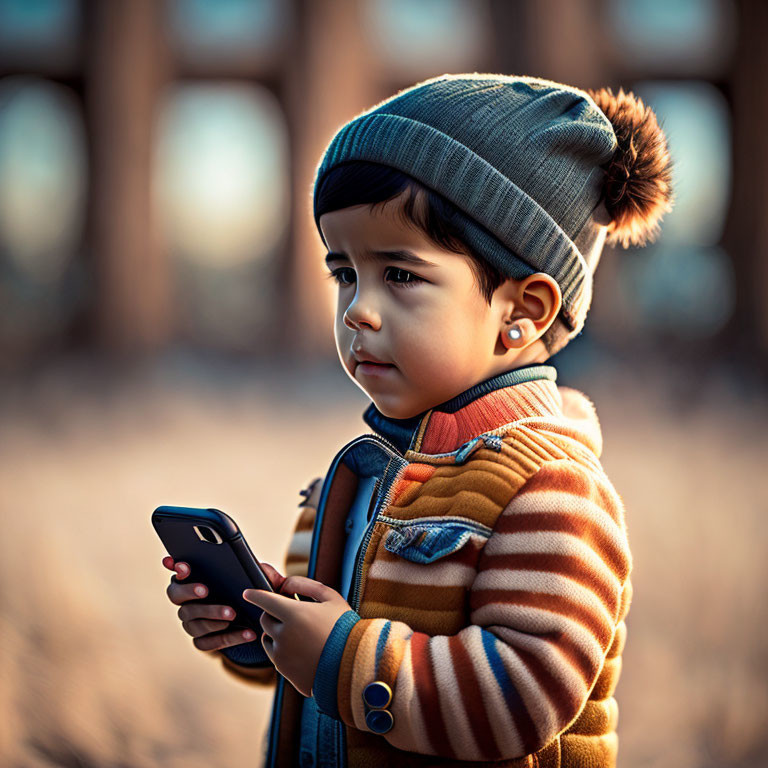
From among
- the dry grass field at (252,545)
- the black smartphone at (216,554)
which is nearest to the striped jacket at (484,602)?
the black smartphone at (216,554)

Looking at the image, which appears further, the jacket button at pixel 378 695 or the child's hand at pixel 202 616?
the child's hand at pixel 202 616

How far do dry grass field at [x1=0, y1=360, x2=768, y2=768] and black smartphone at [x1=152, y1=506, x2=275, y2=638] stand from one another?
125cm

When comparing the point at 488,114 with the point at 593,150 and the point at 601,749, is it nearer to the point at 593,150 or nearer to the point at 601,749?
the point at 593,150

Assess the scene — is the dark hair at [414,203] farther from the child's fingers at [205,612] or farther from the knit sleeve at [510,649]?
the child's fingers at [205,612]

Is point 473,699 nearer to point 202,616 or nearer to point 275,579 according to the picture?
point 275,579

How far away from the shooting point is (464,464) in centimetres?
108

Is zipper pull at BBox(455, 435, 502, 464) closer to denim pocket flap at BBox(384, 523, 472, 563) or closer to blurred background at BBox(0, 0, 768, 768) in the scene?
Answer: denim pocket flap at BBox(384, 523, 472, 563)

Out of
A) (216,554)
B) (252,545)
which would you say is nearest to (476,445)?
(216,554)

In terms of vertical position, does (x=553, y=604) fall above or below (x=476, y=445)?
below

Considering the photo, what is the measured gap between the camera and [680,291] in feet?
22.4

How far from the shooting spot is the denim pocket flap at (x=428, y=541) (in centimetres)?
101

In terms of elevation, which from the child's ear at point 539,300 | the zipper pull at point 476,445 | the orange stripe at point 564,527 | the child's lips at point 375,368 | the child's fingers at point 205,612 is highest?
the child's ear at point 539,300

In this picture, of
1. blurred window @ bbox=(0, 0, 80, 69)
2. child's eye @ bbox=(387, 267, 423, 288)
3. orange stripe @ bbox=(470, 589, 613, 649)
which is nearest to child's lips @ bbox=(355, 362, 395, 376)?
child's eye @ bbox=(387, 267, 423, 288)

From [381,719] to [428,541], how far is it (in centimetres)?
21
